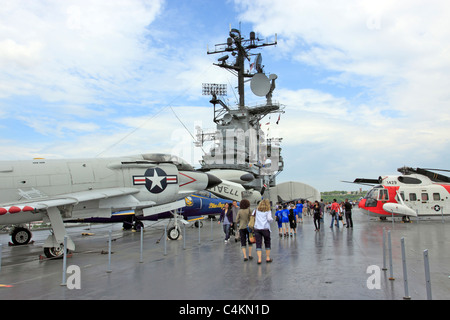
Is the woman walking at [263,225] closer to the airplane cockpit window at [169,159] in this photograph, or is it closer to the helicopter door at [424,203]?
the airplane cockpit window at [169,159]

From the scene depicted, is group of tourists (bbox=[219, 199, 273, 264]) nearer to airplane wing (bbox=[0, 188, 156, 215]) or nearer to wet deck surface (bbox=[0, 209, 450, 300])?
wet deck surface (bbox=[0, 209, 450, 300])

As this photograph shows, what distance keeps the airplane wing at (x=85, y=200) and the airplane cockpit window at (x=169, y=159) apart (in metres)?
1.49

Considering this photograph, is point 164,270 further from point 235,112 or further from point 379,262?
point 235,112

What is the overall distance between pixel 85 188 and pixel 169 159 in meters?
3.18

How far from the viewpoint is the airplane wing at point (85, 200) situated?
27.0 feet

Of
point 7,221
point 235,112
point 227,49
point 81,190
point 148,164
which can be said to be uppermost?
point 227,49

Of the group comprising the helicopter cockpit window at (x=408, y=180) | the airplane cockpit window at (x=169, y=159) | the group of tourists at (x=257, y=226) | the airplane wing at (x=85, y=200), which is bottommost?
the group of tourists at (x=257, y=226)

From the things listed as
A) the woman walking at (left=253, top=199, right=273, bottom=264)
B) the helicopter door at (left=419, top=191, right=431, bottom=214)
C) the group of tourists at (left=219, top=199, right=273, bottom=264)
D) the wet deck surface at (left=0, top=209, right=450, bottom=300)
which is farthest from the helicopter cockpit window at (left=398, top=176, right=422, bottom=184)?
the woman walking at (left=253, top=199, right=273, bottom=264)

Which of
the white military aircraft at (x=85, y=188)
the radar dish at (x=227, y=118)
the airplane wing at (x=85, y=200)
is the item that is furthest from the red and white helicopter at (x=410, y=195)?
the radar dish at (x=227, y=118)

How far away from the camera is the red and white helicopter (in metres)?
20.0

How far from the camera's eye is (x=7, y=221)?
930cm
